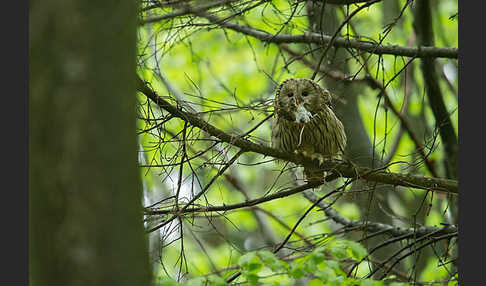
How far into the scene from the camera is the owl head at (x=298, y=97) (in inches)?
231

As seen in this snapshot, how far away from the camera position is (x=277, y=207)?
600 inches

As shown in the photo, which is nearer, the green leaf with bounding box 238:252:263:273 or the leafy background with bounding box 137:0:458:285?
the green leaf with bounding box 238:252:263:273

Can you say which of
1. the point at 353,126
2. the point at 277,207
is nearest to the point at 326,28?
the point at 353,126

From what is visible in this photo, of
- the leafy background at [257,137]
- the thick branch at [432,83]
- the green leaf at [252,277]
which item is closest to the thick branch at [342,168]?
the leafy background at [257,137]

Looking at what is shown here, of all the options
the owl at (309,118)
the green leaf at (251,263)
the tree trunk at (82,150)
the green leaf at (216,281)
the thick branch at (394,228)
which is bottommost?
the green leaf at (216,281)

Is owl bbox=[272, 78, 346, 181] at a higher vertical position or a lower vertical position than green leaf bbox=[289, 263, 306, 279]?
higher

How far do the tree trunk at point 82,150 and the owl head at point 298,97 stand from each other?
150 inches

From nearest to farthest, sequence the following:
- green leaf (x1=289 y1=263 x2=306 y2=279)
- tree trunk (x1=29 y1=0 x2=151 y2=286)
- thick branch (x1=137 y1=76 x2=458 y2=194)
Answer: tree trunk (x1=29 y1=0 x2=151 y2=286)
thick branch (x1=137 y1=76 x2=458 y2=194)
green leaf (x1=289 y1=263 x2=306 y2=279)

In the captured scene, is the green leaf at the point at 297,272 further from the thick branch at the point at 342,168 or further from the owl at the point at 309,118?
the owl at the point at 309,118

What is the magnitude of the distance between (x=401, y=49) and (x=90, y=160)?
4.25 metres

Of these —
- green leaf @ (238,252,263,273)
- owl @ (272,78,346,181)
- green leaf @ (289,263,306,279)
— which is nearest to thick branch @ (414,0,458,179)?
owl @ (272,78,346,181)

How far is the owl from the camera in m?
5.89

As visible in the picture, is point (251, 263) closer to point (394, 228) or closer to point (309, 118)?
point (309, 118)

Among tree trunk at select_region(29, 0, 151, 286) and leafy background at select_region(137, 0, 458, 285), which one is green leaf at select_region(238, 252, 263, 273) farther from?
tree trunk at select_region(29, 0, 151, 286)
